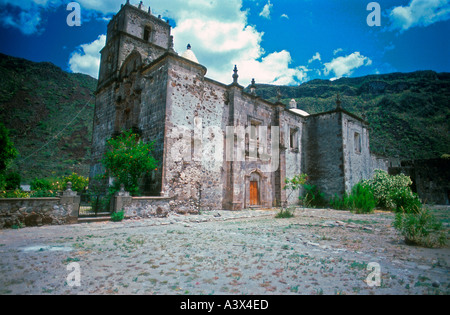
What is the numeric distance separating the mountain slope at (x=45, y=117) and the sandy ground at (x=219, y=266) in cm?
3258

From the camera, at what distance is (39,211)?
7188 millimetres

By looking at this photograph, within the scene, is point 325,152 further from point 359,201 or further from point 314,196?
point 359,201

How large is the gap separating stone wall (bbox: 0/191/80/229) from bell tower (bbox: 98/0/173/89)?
10788 mm

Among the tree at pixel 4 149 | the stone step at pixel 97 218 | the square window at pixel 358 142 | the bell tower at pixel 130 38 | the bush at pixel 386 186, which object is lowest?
the stone step at pixel 97 218

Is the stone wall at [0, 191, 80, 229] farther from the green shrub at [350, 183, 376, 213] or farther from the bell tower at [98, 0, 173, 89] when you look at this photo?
the green shrub at [350, 183, 376, 213]

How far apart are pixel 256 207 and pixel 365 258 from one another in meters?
11.5

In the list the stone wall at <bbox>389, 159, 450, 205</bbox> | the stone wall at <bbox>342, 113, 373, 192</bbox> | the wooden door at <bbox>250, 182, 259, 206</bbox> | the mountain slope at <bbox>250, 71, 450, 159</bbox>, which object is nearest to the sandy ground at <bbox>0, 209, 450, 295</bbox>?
the wooden door at <bbox>250, 182, 259, 206</bbox>

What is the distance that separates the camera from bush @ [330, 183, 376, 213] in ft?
43.4

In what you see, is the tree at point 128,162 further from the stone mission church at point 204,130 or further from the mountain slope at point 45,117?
the mountain slope at point 45,117

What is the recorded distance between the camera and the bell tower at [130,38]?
1611 centimetres

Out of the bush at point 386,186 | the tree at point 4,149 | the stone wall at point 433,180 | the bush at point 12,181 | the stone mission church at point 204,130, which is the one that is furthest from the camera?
the stone wall at point 433,180

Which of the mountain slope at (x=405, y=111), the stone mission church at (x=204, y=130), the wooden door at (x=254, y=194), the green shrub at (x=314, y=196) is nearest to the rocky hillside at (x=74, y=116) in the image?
the mountain slope at (x=405, y=111)
